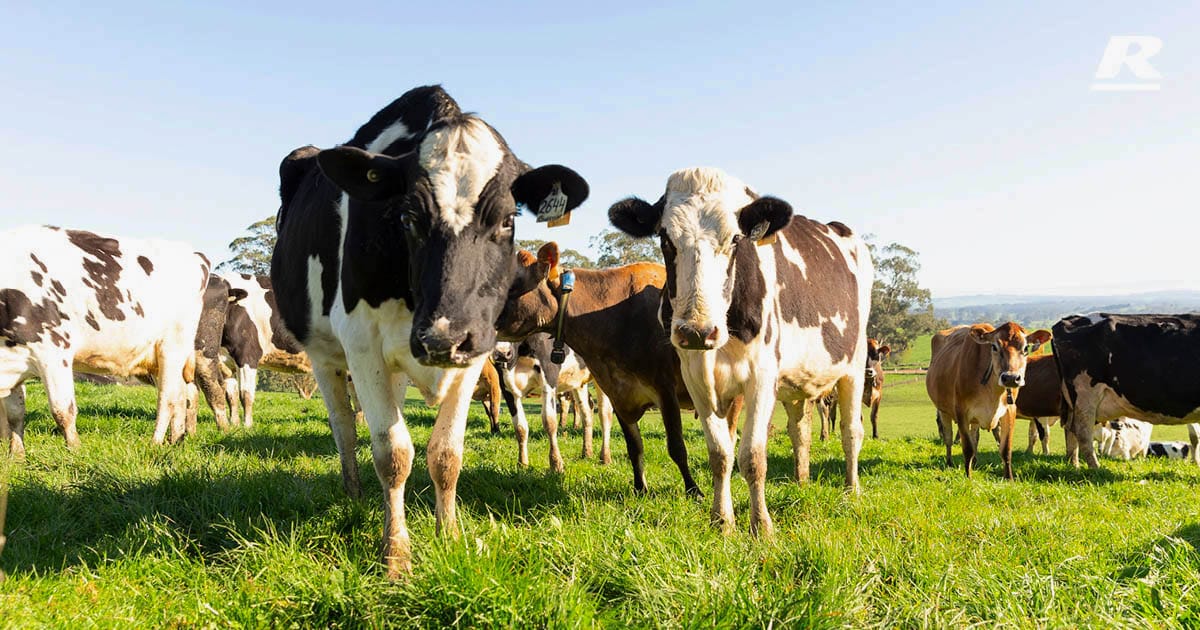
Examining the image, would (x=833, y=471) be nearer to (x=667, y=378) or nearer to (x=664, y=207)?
(x=667, y=378)

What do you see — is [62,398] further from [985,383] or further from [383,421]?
[985,383]

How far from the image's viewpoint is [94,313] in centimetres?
759

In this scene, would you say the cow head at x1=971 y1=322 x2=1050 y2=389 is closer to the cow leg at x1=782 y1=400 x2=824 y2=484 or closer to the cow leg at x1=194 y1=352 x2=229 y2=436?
the cow leg at x1=782 y1=400 x2=824 y2=484

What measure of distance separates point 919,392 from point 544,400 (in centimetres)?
3571

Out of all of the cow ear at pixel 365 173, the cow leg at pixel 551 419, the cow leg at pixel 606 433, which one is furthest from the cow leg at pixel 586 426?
the cow ear at pixel 365 173

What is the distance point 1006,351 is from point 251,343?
39.3 feet

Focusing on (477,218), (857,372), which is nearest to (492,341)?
(477,218)

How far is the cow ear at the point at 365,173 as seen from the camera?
337 centimetres

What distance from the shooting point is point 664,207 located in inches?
186

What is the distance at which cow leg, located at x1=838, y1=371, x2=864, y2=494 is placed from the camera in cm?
668

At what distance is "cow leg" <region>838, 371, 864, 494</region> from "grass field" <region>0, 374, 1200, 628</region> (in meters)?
0.41

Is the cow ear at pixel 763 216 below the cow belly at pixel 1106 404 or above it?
above

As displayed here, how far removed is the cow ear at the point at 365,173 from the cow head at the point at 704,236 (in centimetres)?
173

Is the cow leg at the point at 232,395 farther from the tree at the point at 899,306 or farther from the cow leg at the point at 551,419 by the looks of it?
the tree at the point at 899,306
